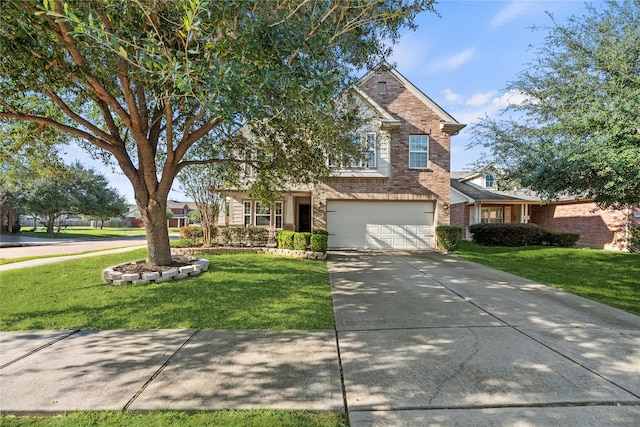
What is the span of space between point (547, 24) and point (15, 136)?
53.4 ft

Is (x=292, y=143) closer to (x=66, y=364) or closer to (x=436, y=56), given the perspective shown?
(x=436, y=56)

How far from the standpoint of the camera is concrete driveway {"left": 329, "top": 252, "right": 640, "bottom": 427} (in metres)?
2.59

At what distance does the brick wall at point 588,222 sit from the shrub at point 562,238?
1651 millimetres

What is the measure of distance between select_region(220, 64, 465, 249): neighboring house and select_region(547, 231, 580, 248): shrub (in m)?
6.75

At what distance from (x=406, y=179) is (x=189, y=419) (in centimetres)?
1358

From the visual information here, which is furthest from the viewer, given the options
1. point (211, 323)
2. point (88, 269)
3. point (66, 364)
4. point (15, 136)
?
point (88, 269)

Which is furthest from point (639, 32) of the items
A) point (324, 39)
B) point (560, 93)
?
point (324, 39)

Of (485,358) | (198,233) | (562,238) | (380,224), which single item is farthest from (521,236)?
(198,233)

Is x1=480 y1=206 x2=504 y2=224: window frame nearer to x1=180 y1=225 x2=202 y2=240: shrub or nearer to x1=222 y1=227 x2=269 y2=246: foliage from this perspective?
x1=222 y1=227 x2=269 y2=246: foliage

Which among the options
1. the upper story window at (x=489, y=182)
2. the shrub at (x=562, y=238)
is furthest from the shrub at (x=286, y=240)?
the upper story window at (x=489, y=182)

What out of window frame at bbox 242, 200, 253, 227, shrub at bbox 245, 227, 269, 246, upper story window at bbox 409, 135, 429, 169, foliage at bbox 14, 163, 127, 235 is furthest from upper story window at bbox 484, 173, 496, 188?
foliage at bbox 14, 163, 127, 235

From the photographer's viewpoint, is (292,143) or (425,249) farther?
(425,249)

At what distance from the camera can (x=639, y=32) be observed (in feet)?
24.5

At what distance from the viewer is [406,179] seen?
47.9 ft
